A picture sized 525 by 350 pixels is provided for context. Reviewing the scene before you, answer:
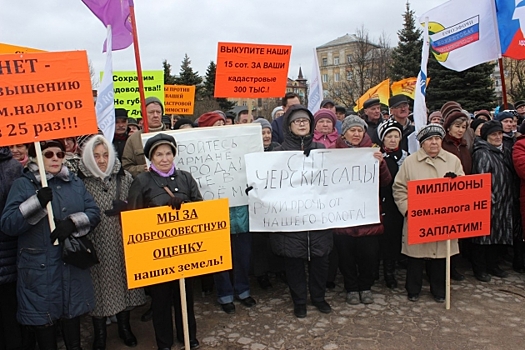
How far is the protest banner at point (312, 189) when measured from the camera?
4465 millimetres

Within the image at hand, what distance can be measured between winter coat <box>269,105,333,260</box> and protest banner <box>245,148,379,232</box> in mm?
99

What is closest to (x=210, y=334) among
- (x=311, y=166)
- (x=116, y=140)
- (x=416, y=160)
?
(x=311, y=166)

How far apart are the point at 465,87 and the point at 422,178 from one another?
25.1 metres

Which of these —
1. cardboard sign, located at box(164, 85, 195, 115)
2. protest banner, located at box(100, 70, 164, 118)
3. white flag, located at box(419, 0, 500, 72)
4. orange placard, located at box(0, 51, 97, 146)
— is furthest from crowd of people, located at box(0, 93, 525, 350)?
cardboard sign, located at box(164, 85, 195, 115)

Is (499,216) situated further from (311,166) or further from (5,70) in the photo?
(5,70)

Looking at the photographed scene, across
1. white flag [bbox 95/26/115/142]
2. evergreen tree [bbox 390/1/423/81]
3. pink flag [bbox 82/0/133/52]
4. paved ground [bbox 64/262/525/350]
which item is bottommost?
paved ground [bbox 64/262/525/350]

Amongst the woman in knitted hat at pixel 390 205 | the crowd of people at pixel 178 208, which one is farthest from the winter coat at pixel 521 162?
the woman in knitted hat at pixel 390 205

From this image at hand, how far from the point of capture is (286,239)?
4.48 metres

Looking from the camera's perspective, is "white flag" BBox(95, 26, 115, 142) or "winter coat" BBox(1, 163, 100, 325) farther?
"white flag" BBox(95, 26, 115, 142)

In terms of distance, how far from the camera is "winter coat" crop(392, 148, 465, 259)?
15.5 feet

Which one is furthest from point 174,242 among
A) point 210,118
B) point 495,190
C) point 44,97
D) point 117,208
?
point 495,190

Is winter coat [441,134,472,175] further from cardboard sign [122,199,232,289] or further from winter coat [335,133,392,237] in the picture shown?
cardboard sign [122,199,232,289]

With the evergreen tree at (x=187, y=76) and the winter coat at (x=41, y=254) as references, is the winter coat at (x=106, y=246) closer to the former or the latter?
the winter coat at (x=41, y=254)

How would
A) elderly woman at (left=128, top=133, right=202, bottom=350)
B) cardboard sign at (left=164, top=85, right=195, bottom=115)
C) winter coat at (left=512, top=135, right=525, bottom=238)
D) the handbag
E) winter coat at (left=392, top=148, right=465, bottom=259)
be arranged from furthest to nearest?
cardboard sign at (left=164, top=85, right=195, bottom=115)
winter coat at (left=512, top=135, right=525, bottom=238)
winter coat at (left=392, top=148, right=465, bottom=259)
elderly woman at (left=128, top=133, right=202, bottom=350)
the handbag
